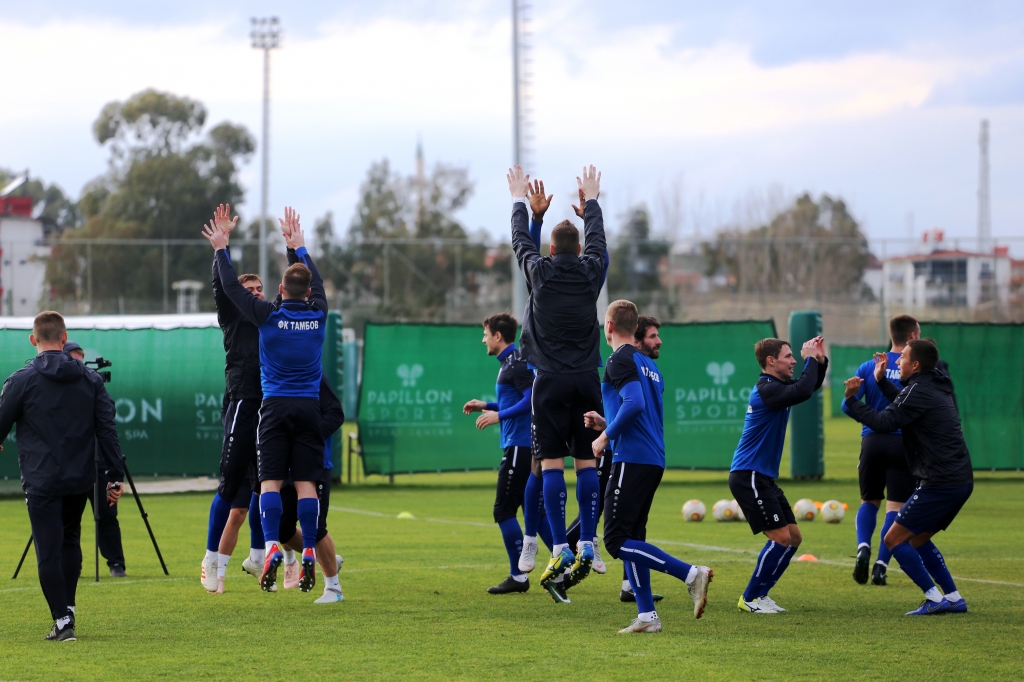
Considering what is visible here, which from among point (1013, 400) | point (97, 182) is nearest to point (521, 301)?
point (1013, 400)

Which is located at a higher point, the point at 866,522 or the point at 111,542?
the point at 866,522

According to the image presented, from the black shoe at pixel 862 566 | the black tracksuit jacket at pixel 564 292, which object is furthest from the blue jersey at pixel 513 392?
the black shoe at pixel 862 566

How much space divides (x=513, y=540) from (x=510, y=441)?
2.45ft

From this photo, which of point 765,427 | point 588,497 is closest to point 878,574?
point 765,427

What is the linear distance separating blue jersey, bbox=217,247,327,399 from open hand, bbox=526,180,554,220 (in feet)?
5.39

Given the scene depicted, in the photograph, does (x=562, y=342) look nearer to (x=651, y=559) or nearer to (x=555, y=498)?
(x=555, y=498)

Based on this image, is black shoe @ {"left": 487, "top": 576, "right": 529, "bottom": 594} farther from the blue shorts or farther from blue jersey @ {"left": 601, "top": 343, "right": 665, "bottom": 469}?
the blue shorts

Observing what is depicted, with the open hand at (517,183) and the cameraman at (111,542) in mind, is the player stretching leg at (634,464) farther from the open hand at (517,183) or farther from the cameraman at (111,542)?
the cameraman at (111,542)

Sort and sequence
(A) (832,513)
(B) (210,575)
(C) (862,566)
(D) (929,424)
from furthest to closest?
(A) (832,513)
(C) (862,566)
(B) (210,575)
(D) (929,424)

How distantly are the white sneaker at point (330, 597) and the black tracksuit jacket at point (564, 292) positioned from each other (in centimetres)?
229

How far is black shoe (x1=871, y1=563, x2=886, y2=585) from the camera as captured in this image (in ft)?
31.2

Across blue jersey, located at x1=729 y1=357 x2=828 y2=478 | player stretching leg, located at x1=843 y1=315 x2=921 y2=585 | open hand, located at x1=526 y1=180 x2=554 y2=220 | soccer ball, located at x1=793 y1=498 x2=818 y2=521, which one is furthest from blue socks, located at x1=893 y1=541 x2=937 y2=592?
soccer ball, located at x1=793 y1=498 x2=818 y2=521

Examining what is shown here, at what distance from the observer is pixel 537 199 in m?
8.07

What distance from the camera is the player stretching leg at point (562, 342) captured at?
7891 millimetres
